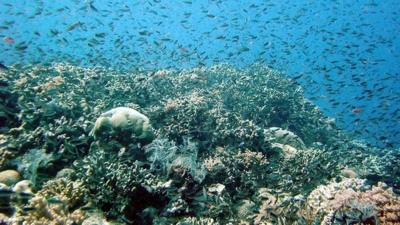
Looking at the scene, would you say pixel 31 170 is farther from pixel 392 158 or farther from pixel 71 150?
pixel 392 158

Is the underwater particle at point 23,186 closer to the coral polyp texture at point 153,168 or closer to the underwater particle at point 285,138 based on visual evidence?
the coral polyp texture at point 153,168

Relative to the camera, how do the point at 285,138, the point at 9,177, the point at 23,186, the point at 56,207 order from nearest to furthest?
1. the point at 56,207
2. the point at 23,186
3. the point at 9,177
4. the point at 285,138

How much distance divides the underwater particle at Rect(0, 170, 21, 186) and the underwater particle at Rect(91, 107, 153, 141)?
5.41 ft

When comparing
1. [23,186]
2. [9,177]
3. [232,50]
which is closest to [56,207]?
[23,186]

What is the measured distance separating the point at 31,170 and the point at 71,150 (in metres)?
0.99

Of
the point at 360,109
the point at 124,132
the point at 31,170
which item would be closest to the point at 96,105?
the point at 124,132

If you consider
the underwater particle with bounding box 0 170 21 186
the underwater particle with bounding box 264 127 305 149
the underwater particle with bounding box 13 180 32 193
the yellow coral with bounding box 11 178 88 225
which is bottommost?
the underwater particle with bounding box 264 127 305 149

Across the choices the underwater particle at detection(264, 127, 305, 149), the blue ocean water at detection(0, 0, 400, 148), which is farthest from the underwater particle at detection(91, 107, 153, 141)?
the blue ocean water at detection(0, 0, 400, 148)

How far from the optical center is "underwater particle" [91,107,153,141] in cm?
655

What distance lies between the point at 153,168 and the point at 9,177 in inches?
97.2

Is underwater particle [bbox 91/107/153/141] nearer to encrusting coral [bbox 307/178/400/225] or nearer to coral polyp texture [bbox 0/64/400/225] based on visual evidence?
coral polyp texture [bbox 0/64/400/225]

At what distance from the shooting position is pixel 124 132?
21.8 ft

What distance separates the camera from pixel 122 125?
6629 mm

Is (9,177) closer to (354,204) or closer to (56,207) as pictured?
(56,207)
